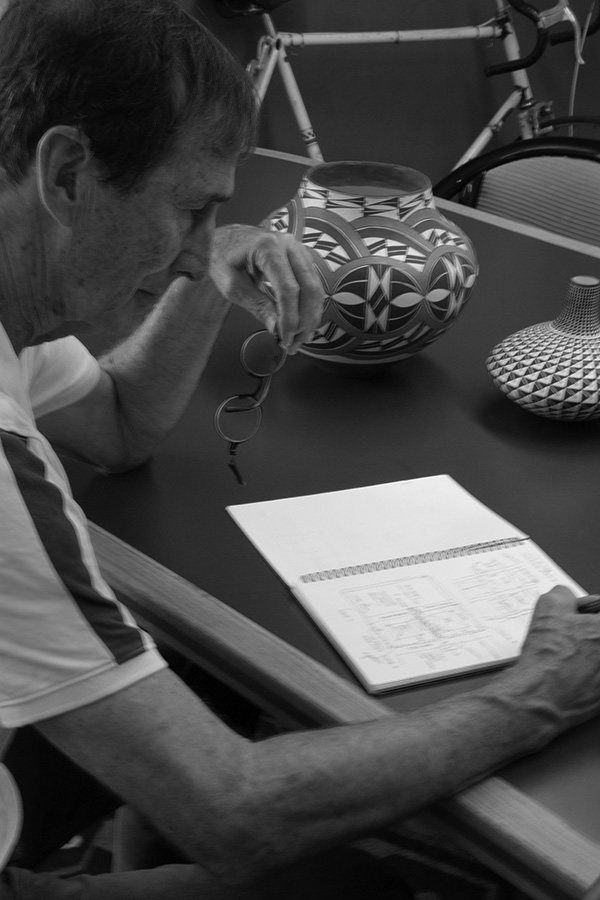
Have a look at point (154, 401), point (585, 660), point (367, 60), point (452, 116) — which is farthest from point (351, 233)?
point (452, 116)

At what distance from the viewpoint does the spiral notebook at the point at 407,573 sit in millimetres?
894

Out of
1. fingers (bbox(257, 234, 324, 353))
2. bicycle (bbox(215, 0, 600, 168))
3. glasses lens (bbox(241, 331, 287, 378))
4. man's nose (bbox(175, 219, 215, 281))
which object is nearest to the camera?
man's nose (bbox(175, 219, 215, 281))

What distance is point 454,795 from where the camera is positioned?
2.51ft

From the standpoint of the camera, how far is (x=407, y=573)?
100 cm

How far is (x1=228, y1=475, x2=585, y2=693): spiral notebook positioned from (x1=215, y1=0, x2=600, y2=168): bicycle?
279cm

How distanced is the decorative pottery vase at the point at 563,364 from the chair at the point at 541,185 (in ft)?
3.43

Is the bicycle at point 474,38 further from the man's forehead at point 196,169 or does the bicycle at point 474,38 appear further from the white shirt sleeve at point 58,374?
the man's forehead at point 196,169

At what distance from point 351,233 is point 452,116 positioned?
362cm

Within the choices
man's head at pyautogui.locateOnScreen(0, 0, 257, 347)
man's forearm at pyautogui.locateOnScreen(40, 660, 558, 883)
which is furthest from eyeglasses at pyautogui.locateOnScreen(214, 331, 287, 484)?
man's forearm at pyautogui.locateOnScreen(40, 660, 558, 883)

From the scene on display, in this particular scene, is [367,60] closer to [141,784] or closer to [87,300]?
[87,300]

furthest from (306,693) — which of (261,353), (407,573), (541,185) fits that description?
(541,185)

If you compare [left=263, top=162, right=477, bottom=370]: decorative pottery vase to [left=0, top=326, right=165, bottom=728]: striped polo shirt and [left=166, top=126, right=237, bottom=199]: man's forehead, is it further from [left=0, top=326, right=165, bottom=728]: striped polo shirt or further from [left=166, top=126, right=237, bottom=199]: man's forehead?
[left=0, top=326, right=165, bottom=728]: striped polo shirt

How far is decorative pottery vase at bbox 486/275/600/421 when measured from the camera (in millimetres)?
1253

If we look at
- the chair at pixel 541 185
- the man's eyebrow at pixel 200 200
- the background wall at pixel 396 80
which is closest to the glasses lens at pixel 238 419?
the man's eyebrow at pixel 200 200
